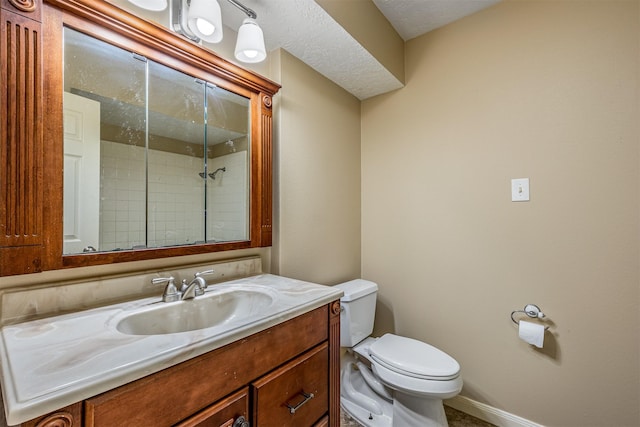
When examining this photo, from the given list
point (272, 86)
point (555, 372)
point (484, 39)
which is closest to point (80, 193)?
point (272, 86)

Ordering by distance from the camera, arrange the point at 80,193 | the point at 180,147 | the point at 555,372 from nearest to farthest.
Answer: the point at 80,193 → the point at 180,147 → the point at 555,372

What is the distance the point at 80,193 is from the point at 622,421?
2372mm

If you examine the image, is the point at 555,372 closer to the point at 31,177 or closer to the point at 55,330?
the point at 55,330

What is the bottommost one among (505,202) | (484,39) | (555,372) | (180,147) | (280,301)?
(555,372)

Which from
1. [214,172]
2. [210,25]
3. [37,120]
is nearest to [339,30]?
[210,25]

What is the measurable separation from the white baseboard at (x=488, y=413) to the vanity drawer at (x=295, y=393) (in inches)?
42.8

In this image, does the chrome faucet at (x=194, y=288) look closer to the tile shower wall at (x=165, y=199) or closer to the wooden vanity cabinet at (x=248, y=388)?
the tile shower wall at (x=165, y=199)

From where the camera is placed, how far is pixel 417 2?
1.56 m

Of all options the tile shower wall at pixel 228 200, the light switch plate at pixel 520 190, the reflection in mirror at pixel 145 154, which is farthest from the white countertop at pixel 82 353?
the light switch plate at pixel 520 190

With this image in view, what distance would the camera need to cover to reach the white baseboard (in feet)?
4.80

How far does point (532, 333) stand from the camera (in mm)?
1358

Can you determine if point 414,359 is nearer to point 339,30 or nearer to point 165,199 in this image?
point 165,199

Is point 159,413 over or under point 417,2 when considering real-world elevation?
under

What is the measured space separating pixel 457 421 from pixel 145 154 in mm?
2095
